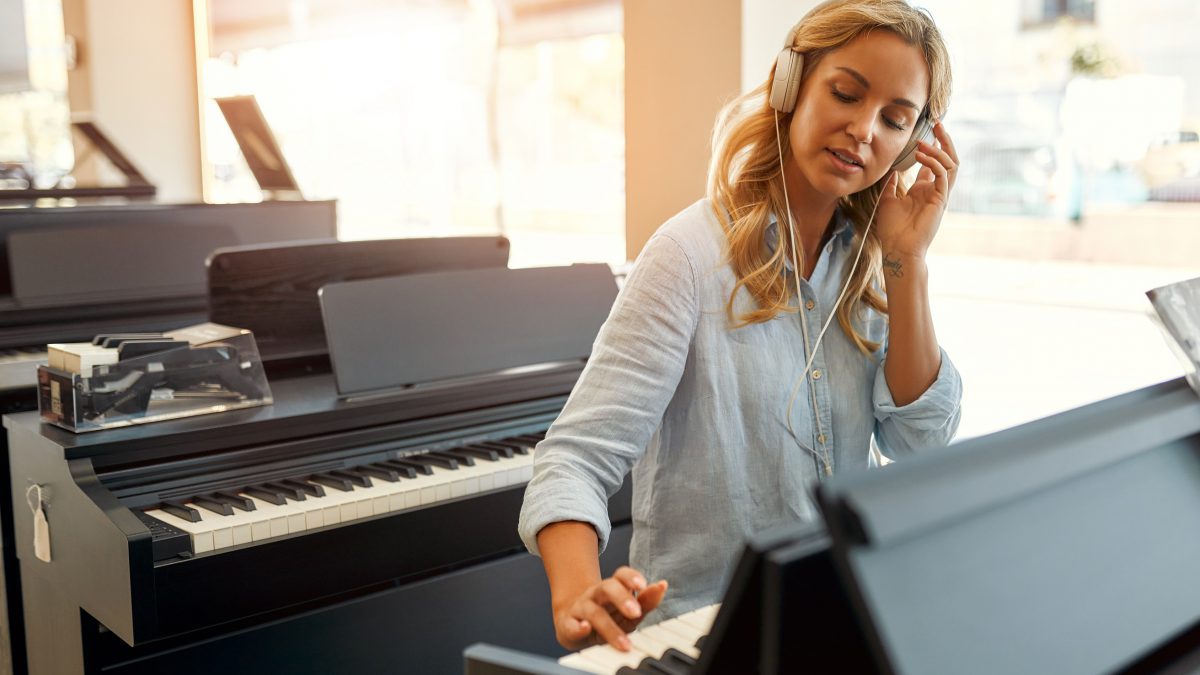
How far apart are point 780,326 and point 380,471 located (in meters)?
1.04

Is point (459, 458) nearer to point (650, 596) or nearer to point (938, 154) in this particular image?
point (938, 154)

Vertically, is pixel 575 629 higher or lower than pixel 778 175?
lower

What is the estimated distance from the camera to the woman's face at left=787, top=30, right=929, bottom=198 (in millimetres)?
1438

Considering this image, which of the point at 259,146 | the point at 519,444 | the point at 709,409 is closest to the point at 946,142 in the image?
the point at 709,409

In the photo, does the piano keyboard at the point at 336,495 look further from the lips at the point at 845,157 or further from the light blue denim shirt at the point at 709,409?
the lips at the point at 845,157

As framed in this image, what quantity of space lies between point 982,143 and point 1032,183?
194 mm

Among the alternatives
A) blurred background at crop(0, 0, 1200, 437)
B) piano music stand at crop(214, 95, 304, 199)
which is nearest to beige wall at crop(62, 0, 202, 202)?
blurred background at crop(0, 0, 1200, 437)

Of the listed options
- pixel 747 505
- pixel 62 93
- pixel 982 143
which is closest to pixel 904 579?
pixel 747 505

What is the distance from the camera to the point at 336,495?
213 cm

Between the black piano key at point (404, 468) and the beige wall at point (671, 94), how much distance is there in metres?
1.18

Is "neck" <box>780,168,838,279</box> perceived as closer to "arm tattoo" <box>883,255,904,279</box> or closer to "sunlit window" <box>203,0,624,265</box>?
"arm tattoo" <box>883,255,904,279</box>

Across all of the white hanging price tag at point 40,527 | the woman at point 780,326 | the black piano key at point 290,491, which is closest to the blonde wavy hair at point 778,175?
the woman at point 780,326

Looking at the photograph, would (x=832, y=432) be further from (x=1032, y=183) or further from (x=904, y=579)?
(x=1032, y=183)

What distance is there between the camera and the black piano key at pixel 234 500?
6.73ft
